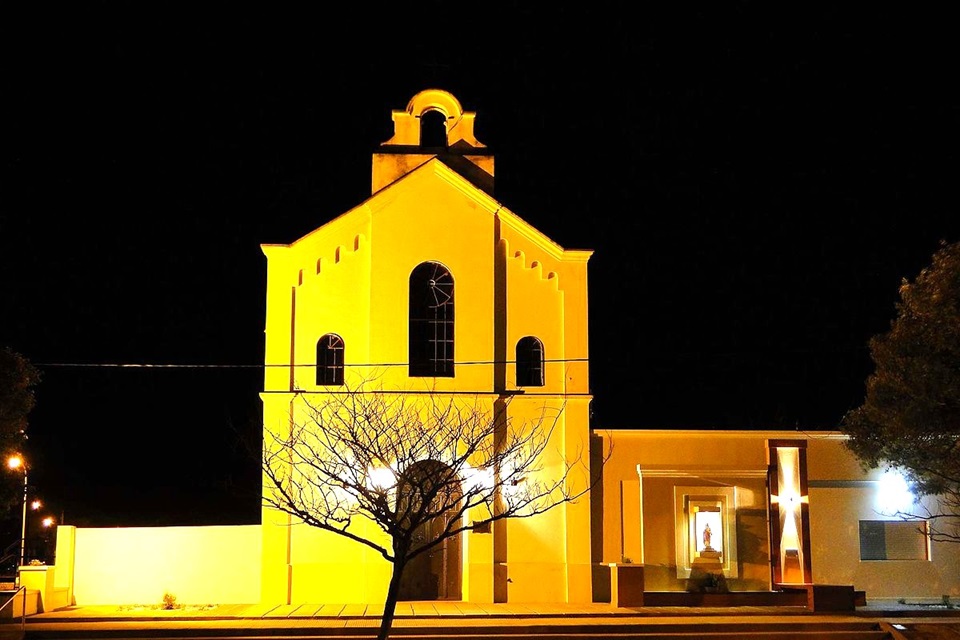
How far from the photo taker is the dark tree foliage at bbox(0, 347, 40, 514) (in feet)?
93.2

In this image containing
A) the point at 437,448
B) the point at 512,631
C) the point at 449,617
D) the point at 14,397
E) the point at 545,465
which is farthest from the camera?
the point at 545,465

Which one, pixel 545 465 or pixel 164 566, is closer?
pixel 164 566

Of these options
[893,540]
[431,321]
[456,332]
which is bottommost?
[893,540]

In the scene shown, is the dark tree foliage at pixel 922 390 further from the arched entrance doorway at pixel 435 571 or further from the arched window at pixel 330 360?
the arched window at pixel 330 360

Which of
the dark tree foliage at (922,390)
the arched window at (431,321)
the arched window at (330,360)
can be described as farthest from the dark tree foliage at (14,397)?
the dark tree foliage at (922,390)

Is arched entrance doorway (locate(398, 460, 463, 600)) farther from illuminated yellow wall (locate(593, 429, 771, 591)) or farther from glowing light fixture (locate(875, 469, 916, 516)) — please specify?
glowing light fixture (locate(875, 469, 916, 516))

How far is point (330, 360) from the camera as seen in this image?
2934 centimetres

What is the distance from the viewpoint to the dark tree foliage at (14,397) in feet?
93.2

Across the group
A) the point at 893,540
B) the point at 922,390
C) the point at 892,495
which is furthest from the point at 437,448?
the point at 893,540

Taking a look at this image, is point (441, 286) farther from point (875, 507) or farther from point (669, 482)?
point (875, 507)

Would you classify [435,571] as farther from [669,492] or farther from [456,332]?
[669,492]

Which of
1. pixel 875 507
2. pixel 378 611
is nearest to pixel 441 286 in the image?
pixel 378 611

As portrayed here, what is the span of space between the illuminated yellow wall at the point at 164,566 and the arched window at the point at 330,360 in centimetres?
391

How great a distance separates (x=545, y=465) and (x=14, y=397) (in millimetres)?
12748
